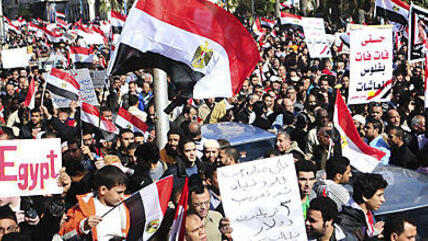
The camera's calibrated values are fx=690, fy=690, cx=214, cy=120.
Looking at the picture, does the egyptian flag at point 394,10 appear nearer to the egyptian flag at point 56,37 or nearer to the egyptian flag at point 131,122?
the egyptian flag at point 131,122

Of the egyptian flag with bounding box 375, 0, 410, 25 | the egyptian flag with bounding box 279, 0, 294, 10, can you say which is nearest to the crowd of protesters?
the egyptian flag with bounding box 375, 0, 410, 25

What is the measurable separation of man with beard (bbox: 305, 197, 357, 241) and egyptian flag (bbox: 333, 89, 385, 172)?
1.82 m

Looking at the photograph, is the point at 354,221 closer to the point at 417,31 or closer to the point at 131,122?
the point at 131,122

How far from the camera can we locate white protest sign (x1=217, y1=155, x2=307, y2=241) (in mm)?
4551

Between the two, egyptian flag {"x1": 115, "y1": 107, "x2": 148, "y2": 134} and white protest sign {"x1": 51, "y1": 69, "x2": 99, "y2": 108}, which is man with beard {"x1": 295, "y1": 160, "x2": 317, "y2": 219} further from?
white protest sign {"x1": 51, "y1": 69, "x2": 99, "y2": 108}

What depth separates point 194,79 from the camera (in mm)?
6695

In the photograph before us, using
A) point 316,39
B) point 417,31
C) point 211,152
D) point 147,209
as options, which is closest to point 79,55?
point 316,39

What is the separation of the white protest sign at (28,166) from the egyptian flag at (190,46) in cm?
130

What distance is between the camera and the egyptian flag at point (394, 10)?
1168 cm

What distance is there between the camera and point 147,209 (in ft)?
15.4

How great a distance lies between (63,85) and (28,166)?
5.62 metres

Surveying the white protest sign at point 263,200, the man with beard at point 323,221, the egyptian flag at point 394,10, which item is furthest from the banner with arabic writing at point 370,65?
the white protest sign at point 263,200

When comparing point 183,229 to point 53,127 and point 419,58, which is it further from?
point 419,58

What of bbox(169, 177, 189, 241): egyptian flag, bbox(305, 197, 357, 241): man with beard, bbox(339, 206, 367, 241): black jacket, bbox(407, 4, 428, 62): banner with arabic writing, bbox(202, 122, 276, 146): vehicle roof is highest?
bbox(407, 4, 428, 62): banner with arabic writing
